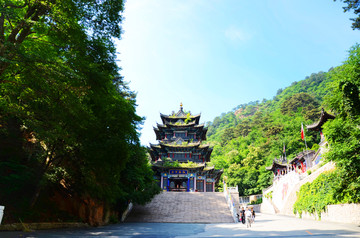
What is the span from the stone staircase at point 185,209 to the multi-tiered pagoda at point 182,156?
6.50 meters

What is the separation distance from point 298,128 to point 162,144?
40590 mm

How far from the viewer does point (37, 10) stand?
7328 mm

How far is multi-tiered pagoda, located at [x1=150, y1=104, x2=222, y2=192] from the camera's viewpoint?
31.5m

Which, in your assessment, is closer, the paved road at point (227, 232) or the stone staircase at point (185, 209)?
the paved road at point (227, 232)

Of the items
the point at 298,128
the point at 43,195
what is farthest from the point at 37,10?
the point at 298,128

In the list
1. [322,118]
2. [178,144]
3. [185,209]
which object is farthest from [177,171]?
[322,118]

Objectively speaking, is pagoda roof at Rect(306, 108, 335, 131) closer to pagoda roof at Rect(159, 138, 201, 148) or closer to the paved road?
pagoda roof at Rect(159, 138, 201, 148)

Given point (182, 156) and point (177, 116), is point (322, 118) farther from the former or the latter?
point (177, 116)

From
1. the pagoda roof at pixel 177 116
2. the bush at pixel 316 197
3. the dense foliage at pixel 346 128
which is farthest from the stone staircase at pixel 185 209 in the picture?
the pagoda roof at pixel 177 116

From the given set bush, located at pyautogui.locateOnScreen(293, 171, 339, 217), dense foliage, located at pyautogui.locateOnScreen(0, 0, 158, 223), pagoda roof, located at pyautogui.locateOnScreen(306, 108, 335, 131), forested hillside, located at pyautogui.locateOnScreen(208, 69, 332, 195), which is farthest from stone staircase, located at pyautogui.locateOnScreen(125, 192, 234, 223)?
forested hillside, located at pyautogui.locateOnScreen(208, 69, 332, 195)

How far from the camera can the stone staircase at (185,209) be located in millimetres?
18353

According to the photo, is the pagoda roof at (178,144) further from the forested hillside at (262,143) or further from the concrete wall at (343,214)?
the concrete wall at (343,214)

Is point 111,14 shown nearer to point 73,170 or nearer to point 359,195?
point 73,170

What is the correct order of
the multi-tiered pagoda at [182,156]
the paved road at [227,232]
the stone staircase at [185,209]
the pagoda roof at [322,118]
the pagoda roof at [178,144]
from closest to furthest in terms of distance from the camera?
the paved road at [227,232], the stone staircase at [185,209], the pagoda roof at [322,118], the multi-tiered pagoda at [182,156], the pagoda roof at [178,144]
